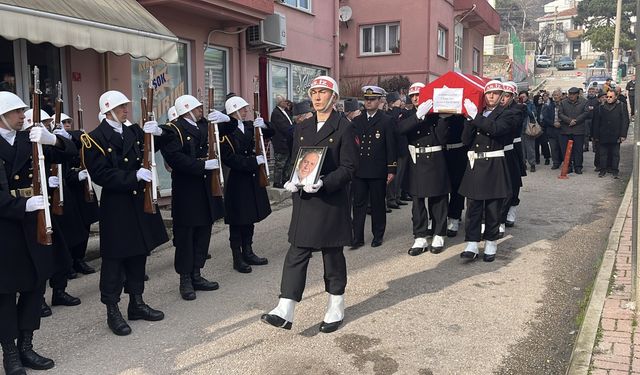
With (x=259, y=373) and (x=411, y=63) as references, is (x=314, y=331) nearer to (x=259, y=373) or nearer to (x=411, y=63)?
(x=259, y=373)

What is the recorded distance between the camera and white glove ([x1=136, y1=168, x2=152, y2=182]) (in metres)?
4.73

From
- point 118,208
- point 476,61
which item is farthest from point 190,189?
point 476,61

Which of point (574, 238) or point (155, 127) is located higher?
point (155, 127)

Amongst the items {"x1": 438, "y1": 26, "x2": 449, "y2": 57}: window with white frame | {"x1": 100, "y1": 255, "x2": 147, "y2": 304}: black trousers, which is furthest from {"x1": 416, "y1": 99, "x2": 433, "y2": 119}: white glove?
{"x1": 438, "y1": 26, "x2": 449, "y2": 57}: window with white frame

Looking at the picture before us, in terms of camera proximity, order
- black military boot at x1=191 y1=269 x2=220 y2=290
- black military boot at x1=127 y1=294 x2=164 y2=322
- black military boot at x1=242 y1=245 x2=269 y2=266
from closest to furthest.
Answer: black military boot at x1=127 y1=294 x2=164 y2=322 → black military boot at x1=191 y1=269 x2=220 y2=290 → black military boot at x1=242 y1=245 x2=269 y2=266

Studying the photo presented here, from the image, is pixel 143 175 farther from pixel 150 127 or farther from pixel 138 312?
pixel 138 312

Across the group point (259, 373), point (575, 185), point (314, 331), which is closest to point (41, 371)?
point (259, 373)

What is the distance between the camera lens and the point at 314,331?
4762 mm

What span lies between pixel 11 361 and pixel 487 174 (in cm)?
509

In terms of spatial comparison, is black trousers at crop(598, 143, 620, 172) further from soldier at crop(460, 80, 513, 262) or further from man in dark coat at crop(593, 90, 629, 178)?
soldier at crop(460, 80, 513, 262)

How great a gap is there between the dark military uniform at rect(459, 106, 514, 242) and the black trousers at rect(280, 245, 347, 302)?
2457 mm

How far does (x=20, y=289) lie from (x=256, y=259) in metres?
3.16

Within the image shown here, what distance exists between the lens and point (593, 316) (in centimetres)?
483

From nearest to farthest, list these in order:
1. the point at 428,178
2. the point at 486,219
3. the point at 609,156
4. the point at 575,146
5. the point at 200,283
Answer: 1. the point at 200,283
2. the point at 486,219
3. the point at 428,178
4. the point at 609,156
5. the point at 575,146
